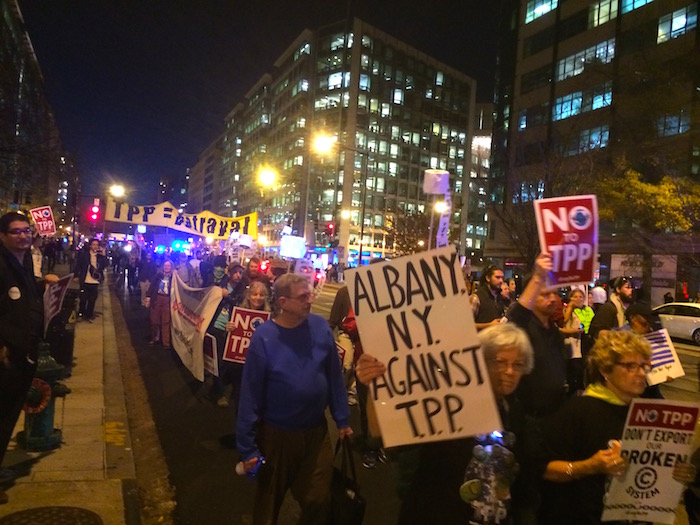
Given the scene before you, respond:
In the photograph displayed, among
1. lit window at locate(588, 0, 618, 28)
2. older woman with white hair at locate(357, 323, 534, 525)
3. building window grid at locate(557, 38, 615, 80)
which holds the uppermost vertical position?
lit window at locate(588, 0, 618, 28)

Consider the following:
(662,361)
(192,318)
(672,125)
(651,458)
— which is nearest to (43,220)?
(192,318)

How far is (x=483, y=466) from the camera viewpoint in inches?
88.4

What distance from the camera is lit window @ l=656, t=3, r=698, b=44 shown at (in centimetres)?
2916

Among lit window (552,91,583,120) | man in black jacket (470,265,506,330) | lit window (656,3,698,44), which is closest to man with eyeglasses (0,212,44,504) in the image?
man in black jacket (470,265,506,330)

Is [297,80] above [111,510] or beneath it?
above

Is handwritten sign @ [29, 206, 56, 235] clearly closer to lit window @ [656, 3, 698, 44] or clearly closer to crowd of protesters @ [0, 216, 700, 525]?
crowd of protesters @ [0, 216, 700, 525]

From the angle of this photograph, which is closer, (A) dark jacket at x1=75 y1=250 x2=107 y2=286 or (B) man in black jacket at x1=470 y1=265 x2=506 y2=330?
(B) man in black jacket at x1=470 y1=265 x2=506 y2=330

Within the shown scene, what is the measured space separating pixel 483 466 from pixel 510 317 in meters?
1.40

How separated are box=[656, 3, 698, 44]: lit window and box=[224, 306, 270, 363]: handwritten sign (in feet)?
110

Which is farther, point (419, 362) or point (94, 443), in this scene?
point (94, 443)

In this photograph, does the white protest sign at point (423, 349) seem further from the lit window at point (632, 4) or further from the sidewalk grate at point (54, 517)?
the lit window at point (632, 4)

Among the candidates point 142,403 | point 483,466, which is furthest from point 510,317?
point 142,403

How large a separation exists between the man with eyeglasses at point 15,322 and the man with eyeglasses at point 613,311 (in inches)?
223

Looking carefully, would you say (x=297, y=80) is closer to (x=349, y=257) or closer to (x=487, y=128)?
(x=349, y=257)
